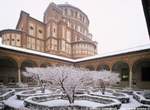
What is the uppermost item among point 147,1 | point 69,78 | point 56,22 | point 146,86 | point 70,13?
point 70,13

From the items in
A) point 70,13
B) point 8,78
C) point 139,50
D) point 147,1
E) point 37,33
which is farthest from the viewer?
point 70,13

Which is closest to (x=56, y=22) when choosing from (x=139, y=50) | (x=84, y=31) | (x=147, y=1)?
(x=84, y=31)

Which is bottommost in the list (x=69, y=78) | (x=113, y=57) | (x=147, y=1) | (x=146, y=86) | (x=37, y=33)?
(x=146, y=86)

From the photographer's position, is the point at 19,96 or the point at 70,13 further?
the point at 70,13

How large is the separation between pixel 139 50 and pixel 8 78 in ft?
69.7

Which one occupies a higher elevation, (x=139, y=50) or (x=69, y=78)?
(x=139, y=50)

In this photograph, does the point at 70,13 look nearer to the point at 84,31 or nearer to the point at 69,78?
the point at 84,31

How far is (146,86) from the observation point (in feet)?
71.2

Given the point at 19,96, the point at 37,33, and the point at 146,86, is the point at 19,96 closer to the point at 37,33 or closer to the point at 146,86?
the point at 146,86

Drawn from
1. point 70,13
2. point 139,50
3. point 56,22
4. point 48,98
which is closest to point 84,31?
point 70,13

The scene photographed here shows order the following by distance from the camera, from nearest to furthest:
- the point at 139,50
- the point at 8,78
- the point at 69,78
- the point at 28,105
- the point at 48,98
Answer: the point at 28,105 < the point at 69,78 < the point at 48,98 < the point at 139,50 < the point at 8,78

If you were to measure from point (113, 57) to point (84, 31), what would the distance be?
2850 centimetres

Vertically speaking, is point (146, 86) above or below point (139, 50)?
below

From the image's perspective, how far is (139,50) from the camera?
63.8 ft
